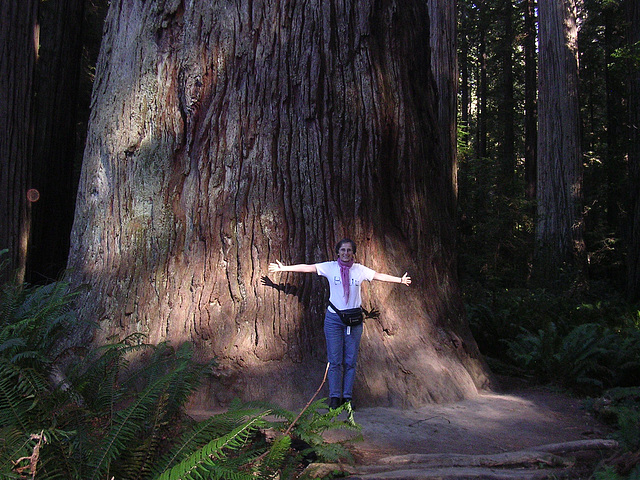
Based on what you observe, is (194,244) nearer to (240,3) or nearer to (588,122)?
(240,3)

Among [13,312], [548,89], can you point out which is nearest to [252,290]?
[13,312]

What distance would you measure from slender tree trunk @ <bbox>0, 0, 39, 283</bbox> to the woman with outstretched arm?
4.19 meters

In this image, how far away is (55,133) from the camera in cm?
970

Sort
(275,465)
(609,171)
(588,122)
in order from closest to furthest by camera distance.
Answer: (275,465)
(609,171)
(588,122)

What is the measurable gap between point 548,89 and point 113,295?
1492cm

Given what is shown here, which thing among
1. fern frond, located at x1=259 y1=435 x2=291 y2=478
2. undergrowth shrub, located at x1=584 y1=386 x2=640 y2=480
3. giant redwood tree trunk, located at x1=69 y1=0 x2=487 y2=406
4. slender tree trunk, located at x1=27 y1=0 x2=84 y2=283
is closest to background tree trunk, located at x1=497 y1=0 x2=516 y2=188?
slender tree trunk, located at x1=27 y1=0 x2=84 y2=283

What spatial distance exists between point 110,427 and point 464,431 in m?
3.38

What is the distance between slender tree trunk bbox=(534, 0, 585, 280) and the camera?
16.0 metres

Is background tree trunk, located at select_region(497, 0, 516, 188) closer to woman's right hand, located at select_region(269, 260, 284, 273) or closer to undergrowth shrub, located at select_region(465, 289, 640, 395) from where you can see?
undergrowth shrub, located at select_region(465, 289, 640, 395)

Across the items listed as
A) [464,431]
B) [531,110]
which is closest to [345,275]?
[464,431]

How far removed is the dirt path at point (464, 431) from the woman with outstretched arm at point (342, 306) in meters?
0.44

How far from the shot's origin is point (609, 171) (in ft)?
68.8

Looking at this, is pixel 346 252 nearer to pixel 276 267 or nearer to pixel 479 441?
pixel 276 267

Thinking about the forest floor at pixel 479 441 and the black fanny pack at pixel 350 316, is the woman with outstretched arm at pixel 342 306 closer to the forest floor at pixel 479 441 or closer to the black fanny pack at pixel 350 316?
the black fanny pack at pixel 350 316
